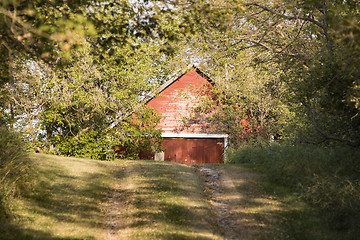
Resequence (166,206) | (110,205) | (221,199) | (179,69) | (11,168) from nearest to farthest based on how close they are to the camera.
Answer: (166,206)
(11,168)
(110,205)
(221,199)
(179,69)

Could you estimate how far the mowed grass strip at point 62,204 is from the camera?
39.8ft

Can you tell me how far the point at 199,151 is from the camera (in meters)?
33.0

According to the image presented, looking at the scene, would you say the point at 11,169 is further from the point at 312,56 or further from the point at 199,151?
the point at 199,151

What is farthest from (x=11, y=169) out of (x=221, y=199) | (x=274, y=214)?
(x=274, y=214)

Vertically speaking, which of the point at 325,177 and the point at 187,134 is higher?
the point at 187,134

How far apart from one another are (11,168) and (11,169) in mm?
67

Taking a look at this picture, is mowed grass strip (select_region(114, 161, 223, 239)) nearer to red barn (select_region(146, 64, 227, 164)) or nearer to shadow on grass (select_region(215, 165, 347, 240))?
shadow on grass (select_region(215, 165, 347, 240))

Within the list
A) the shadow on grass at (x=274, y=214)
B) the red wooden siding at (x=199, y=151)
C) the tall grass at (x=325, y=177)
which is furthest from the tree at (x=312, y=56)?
the red wooden siding at (x=199, y=151)

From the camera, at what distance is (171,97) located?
3391 centimetres

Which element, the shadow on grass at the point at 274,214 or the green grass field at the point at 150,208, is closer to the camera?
the green grass field at the point at 150,208

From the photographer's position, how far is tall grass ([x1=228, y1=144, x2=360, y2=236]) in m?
13.4

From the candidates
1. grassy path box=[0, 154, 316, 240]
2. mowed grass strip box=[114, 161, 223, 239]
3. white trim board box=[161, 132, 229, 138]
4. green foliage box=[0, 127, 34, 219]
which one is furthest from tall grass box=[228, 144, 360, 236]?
white trim board box=[161, 132, 229, 138]

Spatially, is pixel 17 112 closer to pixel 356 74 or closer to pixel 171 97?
pixel 171 97

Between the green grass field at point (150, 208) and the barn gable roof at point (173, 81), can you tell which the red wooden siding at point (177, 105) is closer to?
the barn gable roof at point (173, 81)
